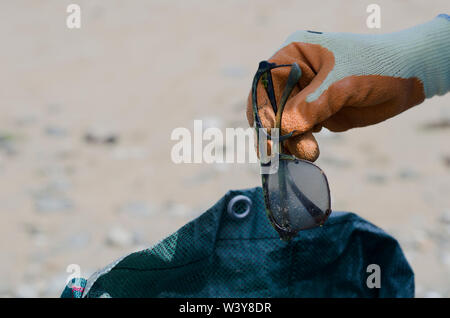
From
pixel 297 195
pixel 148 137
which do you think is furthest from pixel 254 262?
pixel 148 137

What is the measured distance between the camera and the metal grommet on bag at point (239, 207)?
1.54 m

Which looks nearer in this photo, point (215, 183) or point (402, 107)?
point (402, 107)

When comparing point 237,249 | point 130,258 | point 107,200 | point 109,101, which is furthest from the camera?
point 109,101

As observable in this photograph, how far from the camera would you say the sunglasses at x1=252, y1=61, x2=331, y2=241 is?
1.36 metres

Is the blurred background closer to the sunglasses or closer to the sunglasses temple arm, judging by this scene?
the sunglasses

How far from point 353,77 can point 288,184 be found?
345 millimetres

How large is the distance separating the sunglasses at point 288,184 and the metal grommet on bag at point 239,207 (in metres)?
0.17

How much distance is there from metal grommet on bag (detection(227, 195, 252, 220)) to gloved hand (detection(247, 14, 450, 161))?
21cm

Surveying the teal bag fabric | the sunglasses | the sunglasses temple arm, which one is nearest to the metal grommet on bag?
the teal bag fabric

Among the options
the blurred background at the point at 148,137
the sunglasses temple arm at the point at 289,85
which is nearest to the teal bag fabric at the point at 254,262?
the sunglasses temple arm at the point at 289,85

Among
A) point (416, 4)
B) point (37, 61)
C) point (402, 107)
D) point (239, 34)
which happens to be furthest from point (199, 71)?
point (402, 107)
